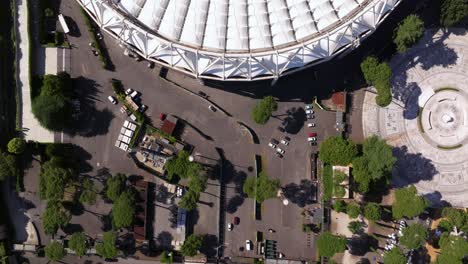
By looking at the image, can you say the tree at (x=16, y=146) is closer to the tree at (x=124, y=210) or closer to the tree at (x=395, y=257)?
the tree at (x=124, y=210)

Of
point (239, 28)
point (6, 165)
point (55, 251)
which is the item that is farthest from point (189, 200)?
point (6, 165)

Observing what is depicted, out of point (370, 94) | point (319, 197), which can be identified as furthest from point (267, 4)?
point (319, 197)

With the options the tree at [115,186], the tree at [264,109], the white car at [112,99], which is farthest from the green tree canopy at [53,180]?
the tree at [264,109]

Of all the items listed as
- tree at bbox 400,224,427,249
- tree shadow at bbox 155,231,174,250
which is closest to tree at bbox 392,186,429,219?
tree at bbox 400,224,427,249

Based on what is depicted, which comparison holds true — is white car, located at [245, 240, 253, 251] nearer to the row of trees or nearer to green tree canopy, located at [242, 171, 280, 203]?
green tree canopy, located at [242, 171, 280, 203]

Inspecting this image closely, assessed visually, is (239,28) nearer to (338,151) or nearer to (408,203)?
(338,151)
